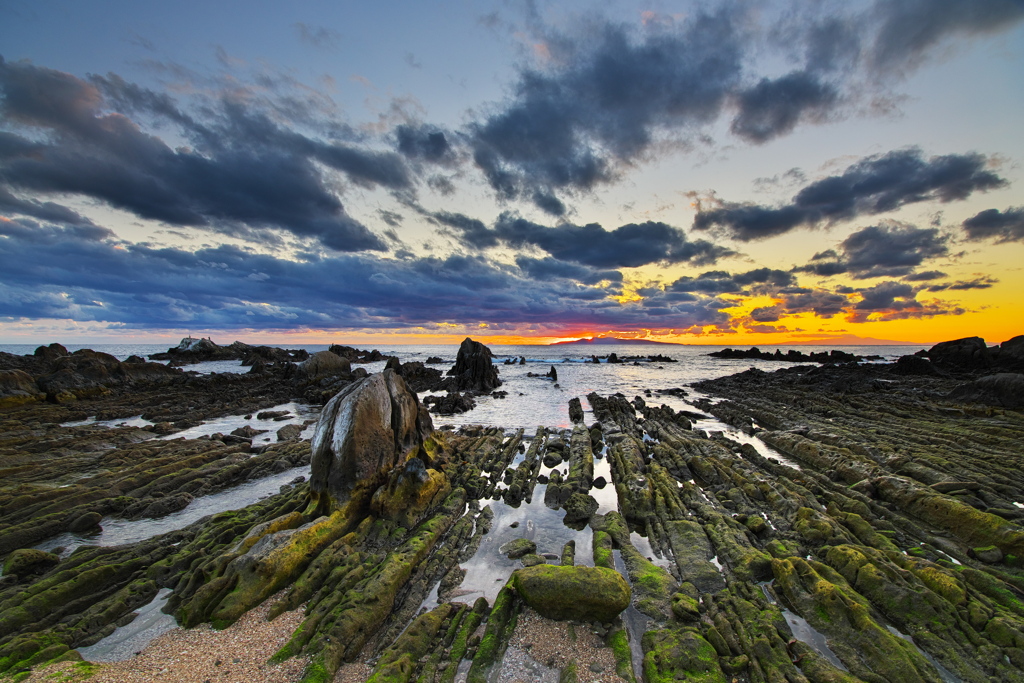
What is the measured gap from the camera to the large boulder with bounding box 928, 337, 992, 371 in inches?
1531

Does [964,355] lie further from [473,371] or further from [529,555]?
[529,555]

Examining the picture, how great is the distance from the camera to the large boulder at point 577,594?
6.29 m

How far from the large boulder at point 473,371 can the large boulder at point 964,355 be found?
51274 millimetres

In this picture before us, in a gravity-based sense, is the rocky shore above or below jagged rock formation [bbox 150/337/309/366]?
below

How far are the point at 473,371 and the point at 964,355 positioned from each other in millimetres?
54025

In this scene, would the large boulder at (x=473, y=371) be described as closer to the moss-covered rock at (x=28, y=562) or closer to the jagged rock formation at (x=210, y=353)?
the moss-covered rock at (x=28, y=562)

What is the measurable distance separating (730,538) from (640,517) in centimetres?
233

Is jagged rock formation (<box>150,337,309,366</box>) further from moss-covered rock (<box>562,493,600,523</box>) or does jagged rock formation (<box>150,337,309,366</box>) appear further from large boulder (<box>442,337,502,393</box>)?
moss-covered rock (<box>562,493,600,523</box>)

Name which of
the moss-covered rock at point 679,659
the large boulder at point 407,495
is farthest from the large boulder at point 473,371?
the moss-covered rock at point 679,659

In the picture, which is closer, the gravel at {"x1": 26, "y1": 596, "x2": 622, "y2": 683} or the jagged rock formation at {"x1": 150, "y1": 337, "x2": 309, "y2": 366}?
the gravel at {"x1": 26, "y1": 596, "x2": 622, "y2": 683}

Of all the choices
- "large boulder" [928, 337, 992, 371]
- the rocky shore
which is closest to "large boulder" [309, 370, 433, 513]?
the rocky shore

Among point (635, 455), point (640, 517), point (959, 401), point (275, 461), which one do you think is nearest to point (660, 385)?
point (959, 401)

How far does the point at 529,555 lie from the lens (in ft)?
28.3

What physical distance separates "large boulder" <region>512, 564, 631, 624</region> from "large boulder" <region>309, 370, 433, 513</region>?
544cm
